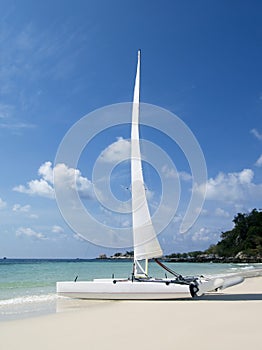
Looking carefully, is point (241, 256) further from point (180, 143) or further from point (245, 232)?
point (180, 143)

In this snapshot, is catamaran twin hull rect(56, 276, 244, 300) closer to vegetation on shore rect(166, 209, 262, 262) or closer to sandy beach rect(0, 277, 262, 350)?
sandy beach rect(0, 277, 262, 350)

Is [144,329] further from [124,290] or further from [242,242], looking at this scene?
[242,242]

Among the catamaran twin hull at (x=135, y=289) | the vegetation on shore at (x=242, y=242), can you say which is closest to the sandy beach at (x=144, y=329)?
the catamaran twin hull at (x=135, y=289)

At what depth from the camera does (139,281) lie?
44.2ft

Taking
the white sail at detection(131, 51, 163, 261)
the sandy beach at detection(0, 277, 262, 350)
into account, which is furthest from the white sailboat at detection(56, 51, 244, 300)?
the sandy beach at detection(0, 277, 262, 350)

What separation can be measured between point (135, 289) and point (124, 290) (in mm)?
390

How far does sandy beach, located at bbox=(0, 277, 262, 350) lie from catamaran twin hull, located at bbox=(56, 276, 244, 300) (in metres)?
1.60

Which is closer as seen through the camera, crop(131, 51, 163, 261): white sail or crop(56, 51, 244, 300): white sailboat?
crop(56, 51, 244, 300): white sailboat

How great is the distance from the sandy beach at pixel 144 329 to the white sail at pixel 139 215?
4116 millimetres

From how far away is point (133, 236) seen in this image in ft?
50.4

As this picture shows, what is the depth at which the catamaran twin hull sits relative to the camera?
1270 centimetres

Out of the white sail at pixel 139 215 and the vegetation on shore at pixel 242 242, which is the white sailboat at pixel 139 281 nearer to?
the white sail at pixel 139 215

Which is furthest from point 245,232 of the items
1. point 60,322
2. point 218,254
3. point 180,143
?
point 60,322

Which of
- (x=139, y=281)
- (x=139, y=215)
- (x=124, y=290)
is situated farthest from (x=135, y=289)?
(x=139, y=215)
